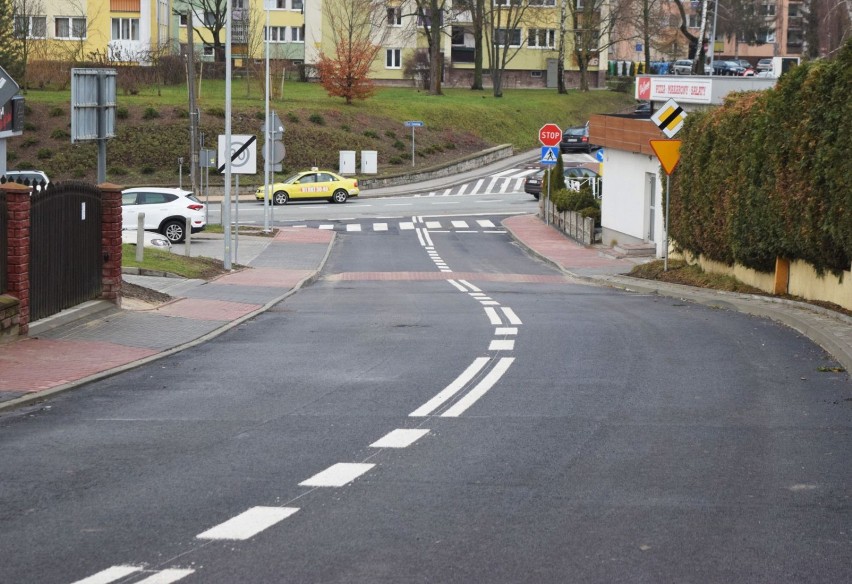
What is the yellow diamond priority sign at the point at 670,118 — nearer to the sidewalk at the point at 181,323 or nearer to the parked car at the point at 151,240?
the sidewalk at the point at 181,323

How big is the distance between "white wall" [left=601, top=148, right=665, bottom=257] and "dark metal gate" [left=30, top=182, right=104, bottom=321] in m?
18.6

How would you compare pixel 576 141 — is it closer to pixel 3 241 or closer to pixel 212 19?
pixel 212 19

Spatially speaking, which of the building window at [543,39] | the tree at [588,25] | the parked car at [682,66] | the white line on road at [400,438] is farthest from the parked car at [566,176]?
the building window at [543,39]

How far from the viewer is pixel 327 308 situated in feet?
71.6

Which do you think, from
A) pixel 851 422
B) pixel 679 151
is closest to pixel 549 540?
pixel 851 422

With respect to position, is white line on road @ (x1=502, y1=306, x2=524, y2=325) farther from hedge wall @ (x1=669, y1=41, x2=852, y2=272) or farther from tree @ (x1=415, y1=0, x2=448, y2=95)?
tree @ (x1=415, y1=0, x2=448, y2=95)

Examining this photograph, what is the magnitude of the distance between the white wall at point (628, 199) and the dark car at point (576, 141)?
1453 inches

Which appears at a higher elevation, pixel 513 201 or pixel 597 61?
pixel 597 61

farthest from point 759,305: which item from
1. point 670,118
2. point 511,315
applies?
point 670,118

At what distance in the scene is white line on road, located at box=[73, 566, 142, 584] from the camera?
6102mm

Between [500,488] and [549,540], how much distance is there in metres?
1.20

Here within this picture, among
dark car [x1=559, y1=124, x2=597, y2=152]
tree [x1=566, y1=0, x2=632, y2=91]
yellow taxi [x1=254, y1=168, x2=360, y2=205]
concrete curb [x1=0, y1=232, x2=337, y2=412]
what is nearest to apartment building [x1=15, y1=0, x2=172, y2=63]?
yellow taxi [x1=254, y1=168, x2=360, y2=205]

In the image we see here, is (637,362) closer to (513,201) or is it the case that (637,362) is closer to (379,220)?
(379,220)

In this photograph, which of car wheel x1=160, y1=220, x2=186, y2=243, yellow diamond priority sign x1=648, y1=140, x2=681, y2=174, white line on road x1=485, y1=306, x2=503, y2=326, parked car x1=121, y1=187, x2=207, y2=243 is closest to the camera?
white line on road x1=485, y1=306, x2=503, y2=326
